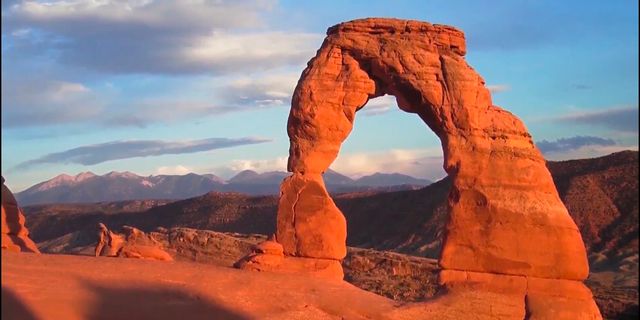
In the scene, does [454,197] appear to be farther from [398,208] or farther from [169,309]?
[398,208]

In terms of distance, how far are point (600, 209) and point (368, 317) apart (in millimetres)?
37830

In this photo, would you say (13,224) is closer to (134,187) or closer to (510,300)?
(510,300)

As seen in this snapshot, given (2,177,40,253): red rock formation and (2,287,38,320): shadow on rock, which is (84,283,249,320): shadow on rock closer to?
(2,287,38,320): shadow on rock

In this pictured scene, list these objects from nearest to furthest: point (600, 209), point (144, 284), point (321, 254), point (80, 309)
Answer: point (80, 309)
point (144, 284)
point (321, 254)
point (600, 209)

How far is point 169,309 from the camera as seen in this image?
47.3ft

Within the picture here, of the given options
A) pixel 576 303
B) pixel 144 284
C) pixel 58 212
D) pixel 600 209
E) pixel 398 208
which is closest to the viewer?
pixel 144 284

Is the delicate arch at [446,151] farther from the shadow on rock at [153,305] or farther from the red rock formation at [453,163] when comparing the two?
the shadow on rock at [153,305]

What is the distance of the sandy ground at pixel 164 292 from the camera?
14.0 meters

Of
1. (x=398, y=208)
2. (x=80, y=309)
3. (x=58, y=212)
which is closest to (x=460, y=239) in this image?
(x=80, y=309)

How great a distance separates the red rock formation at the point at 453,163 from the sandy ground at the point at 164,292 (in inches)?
85.6

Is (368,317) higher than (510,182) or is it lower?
lower

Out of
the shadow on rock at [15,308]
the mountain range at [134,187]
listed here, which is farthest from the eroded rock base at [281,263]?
the mountain range at [134,187]

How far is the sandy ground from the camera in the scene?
46.0ft

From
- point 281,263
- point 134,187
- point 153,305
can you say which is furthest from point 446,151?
point 134,187
